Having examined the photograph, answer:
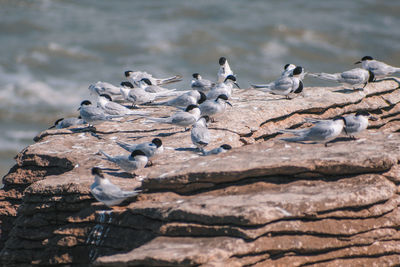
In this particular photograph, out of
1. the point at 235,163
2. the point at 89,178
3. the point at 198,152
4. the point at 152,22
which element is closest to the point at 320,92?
the point at 198,152

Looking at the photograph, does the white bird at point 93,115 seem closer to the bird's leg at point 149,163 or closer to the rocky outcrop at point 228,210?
the rocky outcrop at point 228,210

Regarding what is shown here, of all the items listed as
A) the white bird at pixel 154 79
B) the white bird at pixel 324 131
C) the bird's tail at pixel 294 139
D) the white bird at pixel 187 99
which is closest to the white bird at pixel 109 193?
the bird's tail at pixel 294 139

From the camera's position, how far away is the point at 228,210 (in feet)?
16.8

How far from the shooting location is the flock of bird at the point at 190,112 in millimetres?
6266

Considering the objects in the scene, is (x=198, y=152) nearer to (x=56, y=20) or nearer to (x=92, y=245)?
(x=92, y=245)

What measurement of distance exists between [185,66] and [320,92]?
11.6m

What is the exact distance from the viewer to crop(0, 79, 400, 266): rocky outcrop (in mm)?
5062

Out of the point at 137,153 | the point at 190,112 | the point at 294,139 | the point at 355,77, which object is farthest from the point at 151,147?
the point at 355,77

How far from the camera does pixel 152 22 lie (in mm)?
23609

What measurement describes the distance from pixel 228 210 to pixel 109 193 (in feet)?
4.16

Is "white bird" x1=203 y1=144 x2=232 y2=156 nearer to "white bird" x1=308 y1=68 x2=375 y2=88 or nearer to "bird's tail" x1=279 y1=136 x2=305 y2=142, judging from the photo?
"bird's tail" x1=279 y1=136 x2=305 y2=142

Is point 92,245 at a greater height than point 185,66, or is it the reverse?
point 185,66

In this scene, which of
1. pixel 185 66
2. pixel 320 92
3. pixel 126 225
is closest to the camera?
pixel 126 225

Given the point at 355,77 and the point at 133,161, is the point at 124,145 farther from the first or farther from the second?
the point at 355,77
